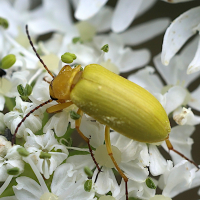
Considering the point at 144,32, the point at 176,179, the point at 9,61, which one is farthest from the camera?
the point at 144,32

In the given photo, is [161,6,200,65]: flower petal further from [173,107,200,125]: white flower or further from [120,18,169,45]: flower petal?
[120,18,169,45]: flower petal

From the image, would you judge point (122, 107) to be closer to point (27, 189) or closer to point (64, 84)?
point (64, 84)

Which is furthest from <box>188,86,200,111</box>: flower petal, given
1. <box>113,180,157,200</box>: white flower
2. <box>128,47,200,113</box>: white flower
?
<box>113,180,157,200</box>: white flower

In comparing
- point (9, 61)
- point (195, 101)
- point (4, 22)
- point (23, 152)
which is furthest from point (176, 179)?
point (4, 22)

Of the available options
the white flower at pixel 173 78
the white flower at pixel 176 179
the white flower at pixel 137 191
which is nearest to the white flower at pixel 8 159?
the white flower at pixel 137 191

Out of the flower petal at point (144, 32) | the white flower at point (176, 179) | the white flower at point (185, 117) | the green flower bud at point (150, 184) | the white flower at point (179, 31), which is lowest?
the white flower at point (176, 179)

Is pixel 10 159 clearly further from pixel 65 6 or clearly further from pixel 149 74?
pixel 65 6

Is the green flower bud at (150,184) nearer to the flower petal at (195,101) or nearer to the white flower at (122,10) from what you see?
the flower petal at (195,101)
